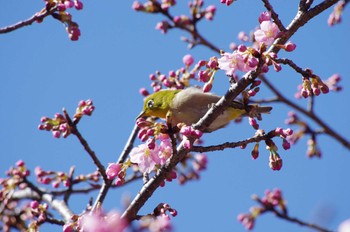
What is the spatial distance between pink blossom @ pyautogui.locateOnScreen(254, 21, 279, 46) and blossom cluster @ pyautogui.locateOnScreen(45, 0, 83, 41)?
183 cm

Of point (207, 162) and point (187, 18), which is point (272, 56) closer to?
point (187, 18)

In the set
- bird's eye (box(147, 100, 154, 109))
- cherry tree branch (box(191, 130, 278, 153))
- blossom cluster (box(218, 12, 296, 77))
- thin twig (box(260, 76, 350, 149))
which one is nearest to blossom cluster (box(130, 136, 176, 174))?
cherry tree branch (box(191, 130, 278, 153))

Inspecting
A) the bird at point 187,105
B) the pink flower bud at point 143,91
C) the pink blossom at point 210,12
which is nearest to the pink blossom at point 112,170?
the bird at point 187,105

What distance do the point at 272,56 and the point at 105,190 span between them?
2217mm

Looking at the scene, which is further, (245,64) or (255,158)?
(255,158)

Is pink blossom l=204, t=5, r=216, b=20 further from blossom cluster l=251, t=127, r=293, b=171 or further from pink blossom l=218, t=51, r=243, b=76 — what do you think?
blossom cluster l=251, t=127, r=293, b=171

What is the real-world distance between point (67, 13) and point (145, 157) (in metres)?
1.65

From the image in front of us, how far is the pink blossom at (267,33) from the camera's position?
3268 millimetres

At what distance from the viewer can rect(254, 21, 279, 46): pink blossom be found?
3268 mm

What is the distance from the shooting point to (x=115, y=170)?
3475mm

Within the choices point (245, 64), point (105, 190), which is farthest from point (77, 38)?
point (245, 64)

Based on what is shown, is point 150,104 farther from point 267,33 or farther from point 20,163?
point 267,33

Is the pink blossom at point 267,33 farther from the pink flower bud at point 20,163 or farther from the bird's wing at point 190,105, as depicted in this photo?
the pink flower bud at point 20,163

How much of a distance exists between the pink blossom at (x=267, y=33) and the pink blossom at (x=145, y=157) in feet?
3.54
